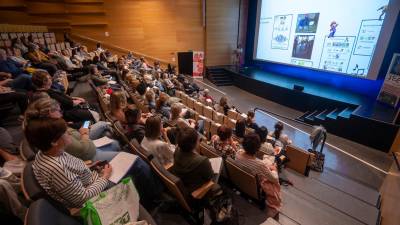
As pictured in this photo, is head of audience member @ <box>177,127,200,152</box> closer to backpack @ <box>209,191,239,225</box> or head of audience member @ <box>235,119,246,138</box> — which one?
backpack @ <box>209,191,239,225</box>

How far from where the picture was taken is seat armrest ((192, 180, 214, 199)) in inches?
69.2

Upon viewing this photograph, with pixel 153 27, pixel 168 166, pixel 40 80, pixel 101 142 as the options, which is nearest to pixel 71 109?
pixel 40 80

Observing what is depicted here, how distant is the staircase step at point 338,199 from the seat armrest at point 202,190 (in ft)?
6.20

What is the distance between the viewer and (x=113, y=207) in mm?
1300

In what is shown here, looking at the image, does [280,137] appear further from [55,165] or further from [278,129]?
[55,165]

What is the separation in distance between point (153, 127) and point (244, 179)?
1044 mm

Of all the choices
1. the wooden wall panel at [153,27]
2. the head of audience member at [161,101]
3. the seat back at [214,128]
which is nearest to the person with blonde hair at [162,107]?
the head of audience member at [161,101]

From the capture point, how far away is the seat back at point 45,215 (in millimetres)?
989

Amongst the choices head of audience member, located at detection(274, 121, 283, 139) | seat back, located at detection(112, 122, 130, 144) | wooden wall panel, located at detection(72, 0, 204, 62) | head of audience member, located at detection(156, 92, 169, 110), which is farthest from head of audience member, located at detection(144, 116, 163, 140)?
wooden wall panel, located at detection(72, 0, 204, 62)

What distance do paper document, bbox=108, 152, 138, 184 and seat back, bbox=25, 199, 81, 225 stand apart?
494 millimetres

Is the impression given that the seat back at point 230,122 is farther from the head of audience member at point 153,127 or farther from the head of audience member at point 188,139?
the head of audience member at point 188,139

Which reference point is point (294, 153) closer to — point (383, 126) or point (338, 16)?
point (383, 126)

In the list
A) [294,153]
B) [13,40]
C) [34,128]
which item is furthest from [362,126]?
[13,40]

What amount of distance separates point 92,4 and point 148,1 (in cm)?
236
